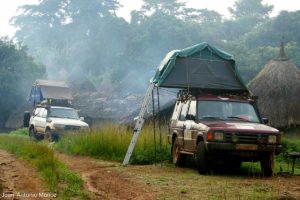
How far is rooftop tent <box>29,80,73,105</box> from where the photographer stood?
28192 mm

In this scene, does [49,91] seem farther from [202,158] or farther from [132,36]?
[202,158]

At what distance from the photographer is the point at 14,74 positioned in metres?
34.6

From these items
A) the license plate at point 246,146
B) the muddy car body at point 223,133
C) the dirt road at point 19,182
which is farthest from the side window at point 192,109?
the dirt road at point 19,182

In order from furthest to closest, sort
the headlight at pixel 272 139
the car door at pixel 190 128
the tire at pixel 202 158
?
1. the car door at pixel 190 128
2. the tire at pixel 202 158
3. the headlight at pixel 272 139

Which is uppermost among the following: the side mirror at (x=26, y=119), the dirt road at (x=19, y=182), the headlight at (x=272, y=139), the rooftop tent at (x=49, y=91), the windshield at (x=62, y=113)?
the rooftop tent at (x=49, y=91)

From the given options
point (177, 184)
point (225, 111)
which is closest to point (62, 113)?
point (225, 111)

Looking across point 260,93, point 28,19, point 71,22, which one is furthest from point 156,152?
point 28,19

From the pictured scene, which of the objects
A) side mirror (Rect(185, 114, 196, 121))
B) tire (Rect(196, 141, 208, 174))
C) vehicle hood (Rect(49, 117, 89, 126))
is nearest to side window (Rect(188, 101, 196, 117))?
side mirror (Rect(185, 114, 196, 121))

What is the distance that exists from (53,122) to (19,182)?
11613mm

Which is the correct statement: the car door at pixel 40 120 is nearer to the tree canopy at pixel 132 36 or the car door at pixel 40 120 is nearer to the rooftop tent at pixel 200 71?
the rooftop tent at pixel 200 71

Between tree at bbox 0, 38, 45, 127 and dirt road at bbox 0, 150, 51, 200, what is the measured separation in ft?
78.9

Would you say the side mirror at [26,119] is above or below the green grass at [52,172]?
above

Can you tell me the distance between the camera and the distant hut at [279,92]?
66.4 ft

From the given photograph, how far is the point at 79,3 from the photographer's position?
49781 mm
